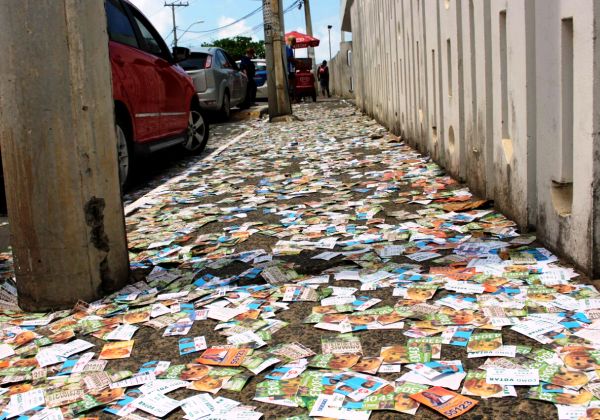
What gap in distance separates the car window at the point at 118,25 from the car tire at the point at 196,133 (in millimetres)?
2500

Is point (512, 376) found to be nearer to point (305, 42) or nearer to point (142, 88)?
point (142, 88)

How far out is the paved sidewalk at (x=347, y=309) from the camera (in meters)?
2.38

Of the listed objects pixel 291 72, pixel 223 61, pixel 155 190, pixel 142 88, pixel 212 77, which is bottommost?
pixel 155 190

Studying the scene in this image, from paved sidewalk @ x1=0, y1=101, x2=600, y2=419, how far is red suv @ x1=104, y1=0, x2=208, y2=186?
145cm

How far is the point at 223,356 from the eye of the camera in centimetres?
274

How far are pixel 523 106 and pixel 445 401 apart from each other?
2074 millimetres

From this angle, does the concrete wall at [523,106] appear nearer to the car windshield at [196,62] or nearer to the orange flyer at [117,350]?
the orange flyer at [117,350]

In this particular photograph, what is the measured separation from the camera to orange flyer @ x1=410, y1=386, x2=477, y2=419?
217 centimetres

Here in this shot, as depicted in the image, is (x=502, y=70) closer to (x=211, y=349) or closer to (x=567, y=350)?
(x=567, y=350)

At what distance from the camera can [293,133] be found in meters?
12.9

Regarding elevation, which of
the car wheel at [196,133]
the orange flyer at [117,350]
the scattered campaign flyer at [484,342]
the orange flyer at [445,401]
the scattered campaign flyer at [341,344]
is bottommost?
the orange flyer at [445,401]

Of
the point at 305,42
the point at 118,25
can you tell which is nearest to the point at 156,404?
the point at 118,25

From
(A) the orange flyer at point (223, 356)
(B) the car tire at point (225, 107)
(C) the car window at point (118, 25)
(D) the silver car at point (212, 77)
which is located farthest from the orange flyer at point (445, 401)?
(B) the car tire at point (225, 107)

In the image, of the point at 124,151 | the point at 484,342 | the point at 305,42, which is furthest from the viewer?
the point at 305,42
